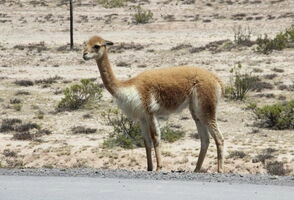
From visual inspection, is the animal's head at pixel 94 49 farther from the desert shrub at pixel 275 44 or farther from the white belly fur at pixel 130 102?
the desert shrub at pixel 275 44

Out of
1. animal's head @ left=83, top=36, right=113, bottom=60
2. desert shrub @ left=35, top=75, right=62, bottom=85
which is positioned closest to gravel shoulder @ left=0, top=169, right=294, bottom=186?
animal's head @ left=83, top=36, right=113, bottom=60

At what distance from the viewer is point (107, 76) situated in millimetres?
11414

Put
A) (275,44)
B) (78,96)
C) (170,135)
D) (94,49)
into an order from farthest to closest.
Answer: (275,44), (78,96), (170,135), (94,49)

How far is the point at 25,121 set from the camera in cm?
1958

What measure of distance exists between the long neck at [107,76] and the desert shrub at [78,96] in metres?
9.50

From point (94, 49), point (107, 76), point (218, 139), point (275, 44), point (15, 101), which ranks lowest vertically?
point (15, 101)

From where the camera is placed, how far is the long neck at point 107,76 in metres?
11.2

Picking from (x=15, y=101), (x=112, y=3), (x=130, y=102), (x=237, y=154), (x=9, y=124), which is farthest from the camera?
(x=112, y=3)

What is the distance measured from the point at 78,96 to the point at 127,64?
955 cm

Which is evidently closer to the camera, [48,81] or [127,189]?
[127,189]

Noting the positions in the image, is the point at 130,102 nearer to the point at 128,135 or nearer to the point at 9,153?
the point at 9,153

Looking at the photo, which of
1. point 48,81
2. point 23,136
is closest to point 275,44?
point 48,81

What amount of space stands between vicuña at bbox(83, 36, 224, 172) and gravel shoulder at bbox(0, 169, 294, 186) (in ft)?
3.55

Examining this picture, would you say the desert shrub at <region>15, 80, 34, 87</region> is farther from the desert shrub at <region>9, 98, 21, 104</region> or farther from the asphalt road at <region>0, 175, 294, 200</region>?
the asphalt road at <region>0, 175, 294, 200</region>
